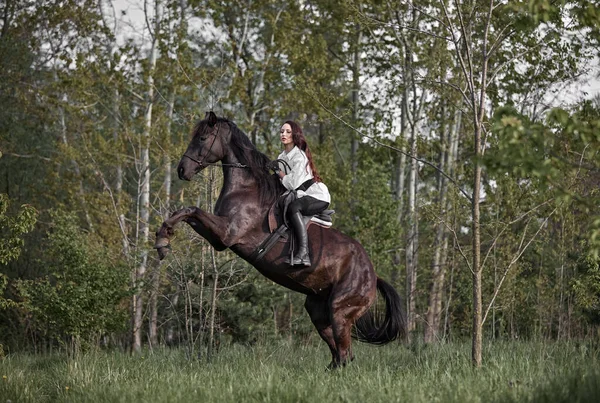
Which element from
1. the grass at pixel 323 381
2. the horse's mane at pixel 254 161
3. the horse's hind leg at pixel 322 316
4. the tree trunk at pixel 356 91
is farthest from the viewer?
the tree trunk at pixel 356 91

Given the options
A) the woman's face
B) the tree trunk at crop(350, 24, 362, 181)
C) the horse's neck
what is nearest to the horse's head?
the horse's neck

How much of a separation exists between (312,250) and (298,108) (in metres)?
12.7

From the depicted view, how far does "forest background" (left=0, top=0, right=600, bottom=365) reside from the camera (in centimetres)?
1309

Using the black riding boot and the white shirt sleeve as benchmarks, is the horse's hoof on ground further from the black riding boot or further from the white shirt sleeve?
the white shirt sleeve

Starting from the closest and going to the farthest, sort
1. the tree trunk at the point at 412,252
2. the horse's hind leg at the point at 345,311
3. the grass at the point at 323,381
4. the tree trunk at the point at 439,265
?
the grass at the point at 323,381
the horse's hind leg at the point at 345,311
the tree trunk at the point at 412,252
the tree trunk at the point at 439,265

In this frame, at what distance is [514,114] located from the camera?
5.43 meters

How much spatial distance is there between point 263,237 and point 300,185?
77 cm

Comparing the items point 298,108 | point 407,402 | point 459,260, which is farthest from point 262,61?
point 407,402

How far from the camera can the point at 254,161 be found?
8.88 m

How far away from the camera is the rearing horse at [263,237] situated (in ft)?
27.8

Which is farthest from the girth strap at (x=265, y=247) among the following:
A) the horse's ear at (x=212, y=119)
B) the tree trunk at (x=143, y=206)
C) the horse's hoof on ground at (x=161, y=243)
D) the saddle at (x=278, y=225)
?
the tree trunk at (x=143, y=206)

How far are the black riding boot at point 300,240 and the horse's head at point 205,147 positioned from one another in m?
1.09

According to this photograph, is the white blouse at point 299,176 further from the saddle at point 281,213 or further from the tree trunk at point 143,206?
the tree trunk at point 143,206

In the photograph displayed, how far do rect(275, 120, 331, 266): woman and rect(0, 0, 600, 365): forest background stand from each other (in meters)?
2.15
